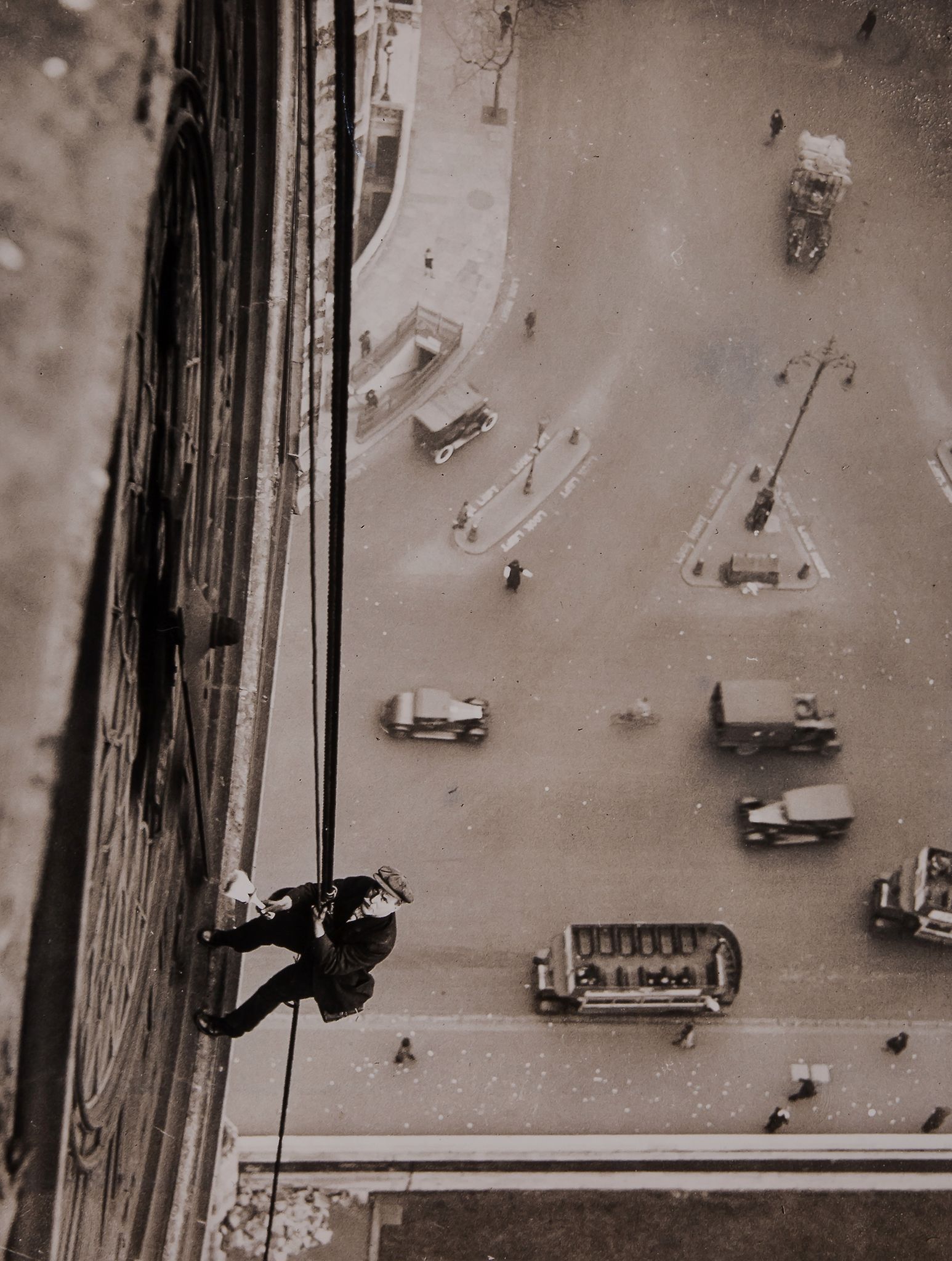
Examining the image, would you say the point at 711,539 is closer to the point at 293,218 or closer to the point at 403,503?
the point at 403,503

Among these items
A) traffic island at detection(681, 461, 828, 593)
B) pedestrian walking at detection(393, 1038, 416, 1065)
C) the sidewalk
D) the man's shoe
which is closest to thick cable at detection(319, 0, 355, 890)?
the man's shoe

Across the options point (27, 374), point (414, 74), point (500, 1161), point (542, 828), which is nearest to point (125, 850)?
point (27, 374)

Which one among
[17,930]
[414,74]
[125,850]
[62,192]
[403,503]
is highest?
[414,74]

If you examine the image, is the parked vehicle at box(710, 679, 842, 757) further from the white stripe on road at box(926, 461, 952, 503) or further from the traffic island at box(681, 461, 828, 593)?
the white stripe on road at box(926, 461, 952, 503)

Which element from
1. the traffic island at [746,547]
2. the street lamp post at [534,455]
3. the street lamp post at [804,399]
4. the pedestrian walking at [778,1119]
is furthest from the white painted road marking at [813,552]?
the pedestrian walking at [778,1119]

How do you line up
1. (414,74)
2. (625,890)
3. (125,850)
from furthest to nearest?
(414,74) < (625,890) < (125,850)

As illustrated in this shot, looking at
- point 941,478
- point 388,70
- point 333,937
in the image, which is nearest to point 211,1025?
point 333,937

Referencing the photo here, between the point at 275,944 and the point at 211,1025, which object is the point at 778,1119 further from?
the point at 211,1025
